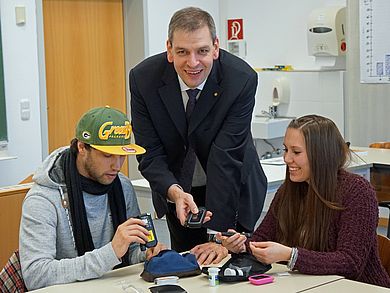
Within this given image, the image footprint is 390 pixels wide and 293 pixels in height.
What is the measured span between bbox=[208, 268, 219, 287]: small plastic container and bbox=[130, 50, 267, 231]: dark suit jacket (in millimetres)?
411

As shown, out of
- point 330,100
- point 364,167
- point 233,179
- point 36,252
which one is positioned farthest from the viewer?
point 330,100

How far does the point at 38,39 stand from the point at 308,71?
225 cm

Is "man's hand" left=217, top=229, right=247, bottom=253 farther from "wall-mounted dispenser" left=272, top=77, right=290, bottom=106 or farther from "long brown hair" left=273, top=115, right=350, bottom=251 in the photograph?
"wall-mounted dispenser" left=272, top=77, right=290, bottom=106

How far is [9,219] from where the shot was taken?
315 cm

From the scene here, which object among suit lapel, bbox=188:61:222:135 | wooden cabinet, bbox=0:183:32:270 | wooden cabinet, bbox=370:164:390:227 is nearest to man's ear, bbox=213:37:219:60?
suit lapel, bbox=188:61:222:135

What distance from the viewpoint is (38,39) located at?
547 cm

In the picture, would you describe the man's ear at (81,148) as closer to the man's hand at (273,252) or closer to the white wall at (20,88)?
the man's hand at (273,252)

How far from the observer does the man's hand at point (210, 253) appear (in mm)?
2426

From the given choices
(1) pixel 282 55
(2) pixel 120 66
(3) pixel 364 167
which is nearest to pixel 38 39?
(2) pixel 120 66

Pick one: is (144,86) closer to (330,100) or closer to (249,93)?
(249,93)

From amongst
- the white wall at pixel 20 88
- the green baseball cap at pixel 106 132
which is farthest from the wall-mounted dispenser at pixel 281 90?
the green baseball cap at pixel 106 132

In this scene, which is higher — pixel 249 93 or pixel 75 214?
pixel 249 93

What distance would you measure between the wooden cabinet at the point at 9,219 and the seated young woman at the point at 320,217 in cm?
116

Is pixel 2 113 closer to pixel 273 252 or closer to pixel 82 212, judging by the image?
pixel 82 212
